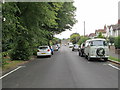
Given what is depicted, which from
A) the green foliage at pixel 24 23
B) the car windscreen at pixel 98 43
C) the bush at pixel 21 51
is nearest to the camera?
the green foliage at pixel 24 23

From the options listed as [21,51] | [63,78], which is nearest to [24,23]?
[21,51]

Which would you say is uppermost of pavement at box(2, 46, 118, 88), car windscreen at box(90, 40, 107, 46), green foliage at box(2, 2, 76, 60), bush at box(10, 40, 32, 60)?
green foliage at box(2, 2, 76, 60)

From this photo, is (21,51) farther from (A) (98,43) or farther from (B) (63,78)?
(B) (63,78)

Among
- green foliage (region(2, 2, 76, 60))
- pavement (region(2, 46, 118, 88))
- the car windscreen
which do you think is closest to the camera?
pavement (region(2, 46, 118, 88))

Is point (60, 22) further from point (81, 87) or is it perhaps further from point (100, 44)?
point (81, 87)

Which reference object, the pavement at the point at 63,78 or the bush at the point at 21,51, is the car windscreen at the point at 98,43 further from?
the bush at the point at 21,51

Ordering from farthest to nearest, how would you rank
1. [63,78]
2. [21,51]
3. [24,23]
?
[21,51] < [24,23] < [63,78]

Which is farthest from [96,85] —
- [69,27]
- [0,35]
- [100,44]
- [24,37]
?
[69,27]

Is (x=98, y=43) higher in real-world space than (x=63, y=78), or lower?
higher

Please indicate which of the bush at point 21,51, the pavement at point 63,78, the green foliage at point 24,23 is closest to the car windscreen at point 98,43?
the green foliage at point 24,23

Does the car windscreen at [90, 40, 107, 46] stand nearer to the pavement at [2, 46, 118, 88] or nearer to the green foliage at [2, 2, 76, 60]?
the green foliage at [2, 2, 76, 60]

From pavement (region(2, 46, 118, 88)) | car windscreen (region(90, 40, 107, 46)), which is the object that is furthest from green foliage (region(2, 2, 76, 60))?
car windscreen (region(90, 40, 107, 46))

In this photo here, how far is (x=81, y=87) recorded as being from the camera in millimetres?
6348

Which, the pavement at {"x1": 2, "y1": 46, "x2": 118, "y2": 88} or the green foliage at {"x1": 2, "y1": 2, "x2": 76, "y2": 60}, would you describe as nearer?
the pavement at {"x1": 2, "y1": 46, "x2": 118, "y2": 88}
